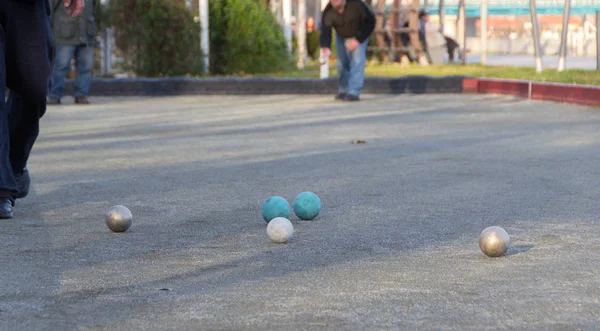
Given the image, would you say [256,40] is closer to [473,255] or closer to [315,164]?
[315,164]

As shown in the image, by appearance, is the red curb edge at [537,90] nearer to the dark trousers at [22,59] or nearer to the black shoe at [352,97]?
the black shoe at [352,97]

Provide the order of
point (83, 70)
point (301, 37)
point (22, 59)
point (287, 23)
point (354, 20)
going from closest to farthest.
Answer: point (22, 59), point (354, 20), point (83, 70), point (287, 23), point (301, 37)

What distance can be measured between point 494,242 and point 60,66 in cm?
1176

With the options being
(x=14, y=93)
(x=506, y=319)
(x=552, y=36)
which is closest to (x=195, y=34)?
(x=14, y=93)

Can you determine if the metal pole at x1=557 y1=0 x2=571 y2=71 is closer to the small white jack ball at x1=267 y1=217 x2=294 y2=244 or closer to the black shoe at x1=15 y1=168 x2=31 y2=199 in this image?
the black shoe at x1=15 y1=168 x2=31 y2=199

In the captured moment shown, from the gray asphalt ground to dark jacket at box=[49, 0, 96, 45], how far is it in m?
4.80

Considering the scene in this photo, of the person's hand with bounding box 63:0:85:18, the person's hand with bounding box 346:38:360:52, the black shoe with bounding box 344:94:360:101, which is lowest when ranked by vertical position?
the black shoe with bounding box 344:94:360:101

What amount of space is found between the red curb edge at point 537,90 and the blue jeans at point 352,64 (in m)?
2.24

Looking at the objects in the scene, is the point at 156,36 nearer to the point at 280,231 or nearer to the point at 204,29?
the point at 204,29

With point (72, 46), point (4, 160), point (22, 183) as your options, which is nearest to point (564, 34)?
point (72, 46)

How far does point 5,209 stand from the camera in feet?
18.7

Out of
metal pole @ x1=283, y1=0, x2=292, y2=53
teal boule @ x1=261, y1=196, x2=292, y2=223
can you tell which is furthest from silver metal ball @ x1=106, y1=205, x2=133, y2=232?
metal pole @ x1=283, y1=0, x2=292, y2=53

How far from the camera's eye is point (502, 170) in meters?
7.80

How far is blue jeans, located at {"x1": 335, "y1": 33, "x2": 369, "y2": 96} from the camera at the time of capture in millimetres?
15711
